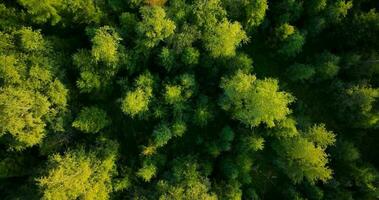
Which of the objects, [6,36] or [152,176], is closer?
[6,36]

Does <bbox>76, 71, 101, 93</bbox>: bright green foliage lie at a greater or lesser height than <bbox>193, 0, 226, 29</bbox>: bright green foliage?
lesser

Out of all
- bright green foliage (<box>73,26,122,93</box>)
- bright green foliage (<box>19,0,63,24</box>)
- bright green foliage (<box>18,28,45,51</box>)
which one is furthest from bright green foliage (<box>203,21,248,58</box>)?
bright green foliage (<box>18,28,45,51</box>)

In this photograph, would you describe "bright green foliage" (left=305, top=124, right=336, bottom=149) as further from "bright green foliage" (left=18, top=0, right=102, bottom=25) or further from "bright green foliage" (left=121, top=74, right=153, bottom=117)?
"bright green foliage" (left=18, top=0, right=102, bottom=25)

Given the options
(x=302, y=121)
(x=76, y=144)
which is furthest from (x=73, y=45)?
(x=302, y=121)

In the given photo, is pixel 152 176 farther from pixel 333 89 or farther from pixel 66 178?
pixel 333 89

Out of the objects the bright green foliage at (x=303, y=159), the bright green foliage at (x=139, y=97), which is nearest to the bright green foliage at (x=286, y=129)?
the bright green foliage at (x=303, y=159)
